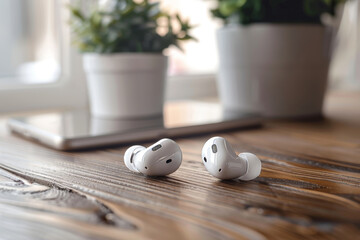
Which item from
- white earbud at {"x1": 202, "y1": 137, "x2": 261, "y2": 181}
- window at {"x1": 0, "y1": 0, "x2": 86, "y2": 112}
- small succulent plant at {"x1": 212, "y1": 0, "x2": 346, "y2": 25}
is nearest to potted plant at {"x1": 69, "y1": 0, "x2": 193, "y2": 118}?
small succulent plant at {"x1": 212, "y1": 0, "x2": 346, "y2": 25}

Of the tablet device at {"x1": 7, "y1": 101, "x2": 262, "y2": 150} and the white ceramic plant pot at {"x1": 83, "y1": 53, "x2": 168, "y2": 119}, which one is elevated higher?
the white ceramic plant pot at {"x1": 83, "y1": 53, "x2": 168, "y2": 119}

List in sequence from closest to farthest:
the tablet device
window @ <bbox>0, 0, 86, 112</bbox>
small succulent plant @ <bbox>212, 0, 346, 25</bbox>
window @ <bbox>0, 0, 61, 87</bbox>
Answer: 1. the tablet device
2. small succulent plant @ <bbox>212, 0, 346, 25</bbox>
3. window @ <bbox>0, 0, 86, 112</bbox>
4. window @ <bbox>0, 0, 61, 87</bbox>

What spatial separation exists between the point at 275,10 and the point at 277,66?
0.40ft

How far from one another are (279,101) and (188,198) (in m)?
0.63

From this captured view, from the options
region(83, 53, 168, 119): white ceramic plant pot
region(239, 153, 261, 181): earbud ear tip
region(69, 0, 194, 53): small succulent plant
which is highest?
region(69, 0, 194, 53): small succulent plant

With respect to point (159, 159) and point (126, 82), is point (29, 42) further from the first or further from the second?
point (159, 159)

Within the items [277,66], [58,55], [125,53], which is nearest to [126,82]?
[125,53]

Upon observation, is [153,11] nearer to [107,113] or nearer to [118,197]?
[107,113]

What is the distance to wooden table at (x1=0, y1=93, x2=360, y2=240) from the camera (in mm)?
375

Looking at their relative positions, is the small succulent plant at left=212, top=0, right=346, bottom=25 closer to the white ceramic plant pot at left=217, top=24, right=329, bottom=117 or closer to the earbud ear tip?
the white ceramic plant pot at left=217, top=24, right=329, bottom=117

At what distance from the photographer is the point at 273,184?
0.52m

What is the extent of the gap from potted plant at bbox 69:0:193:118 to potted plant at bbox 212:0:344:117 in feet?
0.52

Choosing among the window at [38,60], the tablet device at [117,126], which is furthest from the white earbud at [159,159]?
the window at [38,60]

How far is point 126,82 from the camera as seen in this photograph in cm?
92
